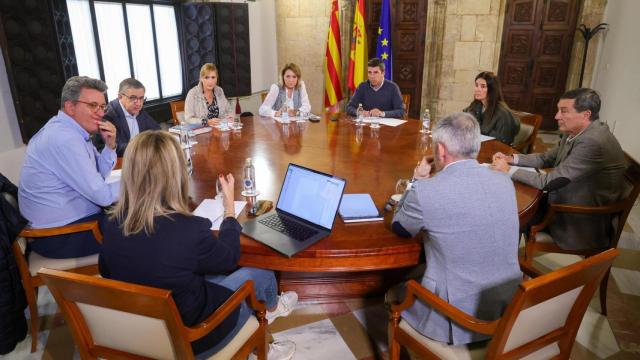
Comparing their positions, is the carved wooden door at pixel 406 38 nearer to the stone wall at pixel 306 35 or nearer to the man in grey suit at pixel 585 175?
the stone wall at pixel 306 35

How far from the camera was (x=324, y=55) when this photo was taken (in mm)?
6176

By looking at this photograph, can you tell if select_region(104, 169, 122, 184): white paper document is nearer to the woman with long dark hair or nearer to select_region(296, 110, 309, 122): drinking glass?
select_region(296, 110, 309, 122): drinking glass

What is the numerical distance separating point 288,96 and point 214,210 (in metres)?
2.45

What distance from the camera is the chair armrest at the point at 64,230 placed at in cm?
187

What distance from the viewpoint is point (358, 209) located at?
1.83 meters

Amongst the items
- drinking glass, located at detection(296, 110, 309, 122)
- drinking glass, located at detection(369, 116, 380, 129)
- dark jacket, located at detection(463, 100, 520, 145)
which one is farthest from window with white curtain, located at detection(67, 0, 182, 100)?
dark jacket, located at detection(463, 100, 520, 145)

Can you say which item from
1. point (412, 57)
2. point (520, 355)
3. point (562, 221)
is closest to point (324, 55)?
point (412, 57)

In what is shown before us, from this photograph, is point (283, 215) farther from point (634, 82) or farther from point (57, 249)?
point (634, 82)

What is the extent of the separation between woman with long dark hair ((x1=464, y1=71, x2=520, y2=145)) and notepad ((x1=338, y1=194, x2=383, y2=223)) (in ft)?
5.98

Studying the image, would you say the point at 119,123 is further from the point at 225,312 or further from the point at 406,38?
the point at 406,38

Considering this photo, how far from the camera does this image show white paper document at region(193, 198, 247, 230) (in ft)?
5.76

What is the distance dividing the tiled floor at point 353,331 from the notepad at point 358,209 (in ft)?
2.25

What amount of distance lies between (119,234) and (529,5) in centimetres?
641

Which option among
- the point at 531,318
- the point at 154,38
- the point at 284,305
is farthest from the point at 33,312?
the point at 154,38
